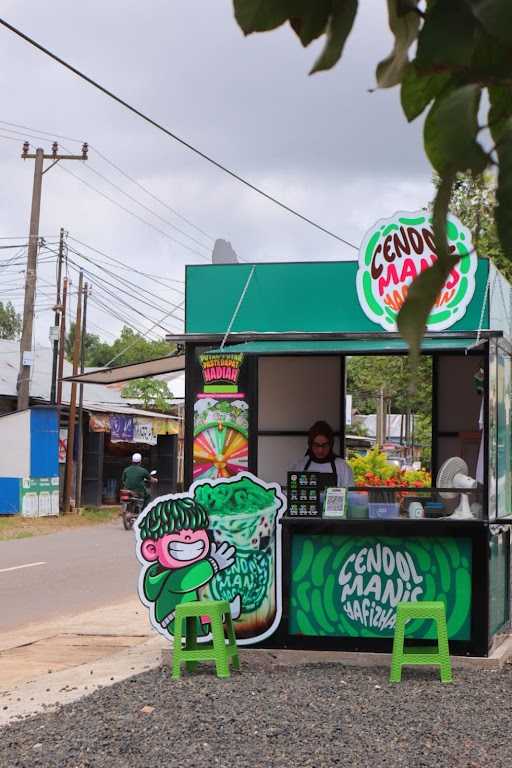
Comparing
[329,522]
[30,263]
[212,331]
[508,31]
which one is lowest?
[329,522]

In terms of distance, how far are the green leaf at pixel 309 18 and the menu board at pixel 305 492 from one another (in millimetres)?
7775

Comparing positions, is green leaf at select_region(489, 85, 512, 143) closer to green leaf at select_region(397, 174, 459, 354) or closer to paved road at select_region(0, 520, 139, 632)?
green leaf at select_region(397, 174, 459, 354)

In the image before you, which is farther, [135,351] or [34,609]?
[135,351]

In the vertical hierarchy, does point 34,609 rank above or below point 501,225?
below

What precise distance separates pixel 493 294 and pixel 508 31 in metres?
8.05

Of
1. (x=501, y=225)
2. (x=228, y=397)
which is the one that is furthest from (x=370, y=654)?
(x=501, y=225)

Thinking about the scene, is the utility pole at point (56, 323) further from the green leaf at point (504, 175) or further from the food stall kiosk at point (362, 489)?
the green leaf at point (504, 175)

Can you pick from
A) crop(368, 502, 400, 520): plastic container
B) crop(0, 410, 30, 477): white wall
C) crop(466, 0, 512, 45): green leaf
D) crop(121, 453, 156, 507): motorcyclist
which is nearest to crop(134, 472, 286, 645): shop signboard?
crop(368, 502, 400, 520): plastic container

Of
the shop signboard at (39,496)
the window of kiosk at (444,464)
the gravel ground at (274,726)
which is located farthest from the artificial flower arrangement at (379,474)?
the shop signboard at (39,496)

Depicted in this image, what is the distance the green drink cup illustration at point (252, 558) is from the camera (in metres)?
9.03

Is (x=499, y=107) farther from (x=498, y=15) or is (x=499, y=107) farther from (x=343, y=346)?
(x=343, y=346)

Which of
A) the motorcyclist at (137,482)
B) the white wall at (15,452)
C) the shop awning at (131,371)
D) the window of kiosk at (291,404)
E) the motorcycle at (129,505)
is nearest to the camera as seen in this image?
the shop awning at (131,371)

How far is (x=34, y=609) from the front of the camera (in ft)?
44.2

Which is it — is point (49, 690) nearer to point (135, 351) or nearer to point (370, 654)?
point (370, 654)
